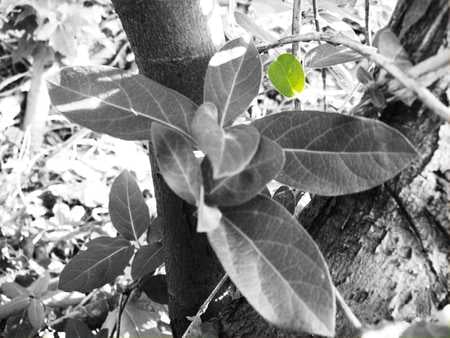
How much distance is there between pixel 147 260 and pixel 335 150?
1.27ft

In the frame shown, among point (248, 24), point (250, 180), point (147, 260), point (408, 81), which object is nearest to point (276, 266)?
point (250, 180)

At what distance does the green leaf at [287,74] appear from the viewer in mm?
493

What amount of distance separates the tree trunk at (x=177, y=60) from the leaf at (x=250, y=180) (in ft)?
0.59

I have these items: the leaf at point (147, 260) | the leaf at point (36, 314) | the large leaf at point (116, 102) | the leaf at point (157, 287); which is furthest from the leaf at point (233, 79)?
the leaf at point (36, 314)

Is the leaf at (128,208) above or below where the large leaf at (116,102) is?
below

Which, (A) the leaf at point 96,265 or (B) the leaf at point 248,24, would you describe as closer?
(A) the leaf at point 96,265

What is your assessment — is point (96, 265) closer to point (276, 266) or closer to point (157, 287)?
point (157, 287)

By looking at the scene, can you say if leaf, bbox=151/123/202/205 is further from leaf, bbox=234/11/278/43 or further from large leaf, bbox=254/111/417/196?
leaf, bbox=234/11/278/43

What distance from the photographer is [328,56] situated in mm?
556

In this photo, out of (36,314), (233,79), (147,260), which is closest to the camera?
Result: (233,79)

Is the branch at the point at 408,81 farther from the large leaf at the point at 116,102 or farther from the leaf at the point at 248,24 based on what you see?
the leaf at the point at 248,24

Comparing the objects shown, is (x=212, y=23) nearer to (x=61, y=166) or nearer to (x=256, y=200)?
(x=256, y=200)

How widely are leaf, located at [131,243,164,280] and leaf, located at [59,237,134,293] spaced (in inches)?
1.3

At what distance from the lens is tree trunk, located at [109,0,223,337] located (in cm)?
52
